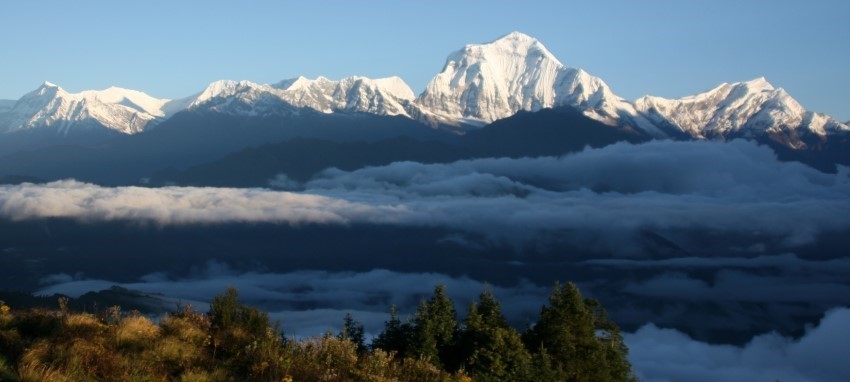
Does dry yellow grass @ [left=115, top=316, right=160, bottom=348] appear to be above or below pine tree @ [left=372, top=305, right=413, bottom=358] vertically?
above

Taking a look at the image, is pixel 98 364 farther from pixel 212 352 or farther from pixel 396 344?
pixel 396 344

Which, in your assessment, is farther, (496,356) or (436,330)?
(436,330)

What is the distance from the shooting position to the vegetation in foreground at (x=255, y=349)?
20219mm

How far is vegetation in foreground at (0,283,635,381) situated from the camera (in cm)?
2022

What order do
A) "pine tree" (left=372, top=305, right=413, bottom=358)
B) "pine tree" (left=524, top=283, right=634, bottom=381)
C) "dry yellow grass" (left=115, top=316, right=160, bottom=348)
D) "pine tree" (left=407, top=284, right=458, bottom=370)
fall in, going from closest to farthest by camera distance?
"dry yellow grass" (left=115, top=316, right=160, bottom=348) < "pine tree" (left=407, top=284, right=458, bottom=370) < "pine tree" (left=372, top=305, right=413, bottom=358) < "pine tree" (left=524, top=283, right=634, bottom=381)

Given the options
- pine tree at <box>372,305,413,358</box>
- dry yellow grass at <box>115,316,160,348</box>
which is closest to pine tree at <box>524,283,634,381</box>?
pine tree at <box>372,305,413,358</box>

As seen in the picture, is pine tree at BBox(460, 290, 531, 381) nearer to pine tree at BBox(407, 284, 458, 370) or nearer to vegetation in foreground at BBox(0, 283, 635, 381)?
vegetation in foreground at BBox(0, 283, 635, 381)

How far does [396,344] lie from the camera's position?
106 feet

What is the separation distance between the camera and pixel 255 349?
22.7m

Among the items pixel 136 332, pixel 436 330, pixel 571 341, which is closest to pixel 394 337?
pixel 436 330

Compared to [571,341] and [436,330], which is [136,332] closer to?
[436,330]

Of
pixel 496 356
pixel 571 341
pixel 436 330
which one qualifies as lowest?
pixel 496 356

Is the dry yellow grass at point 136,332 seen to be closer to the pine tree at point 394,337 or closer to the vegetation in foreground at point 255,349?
the vegetation in foreground at point 255,349

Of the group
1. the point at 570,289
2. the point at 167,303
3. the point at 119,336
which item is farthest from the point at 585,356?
the point at 167,303
